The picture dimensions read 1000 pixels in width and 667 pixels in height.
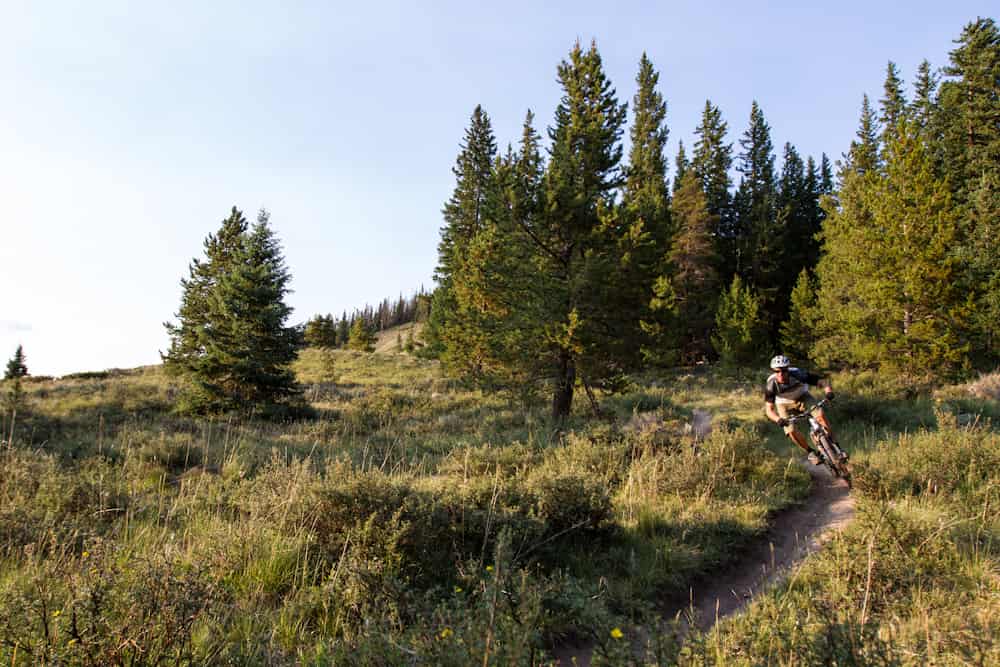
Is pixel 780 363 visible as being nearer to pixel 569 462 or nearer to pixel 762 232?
pixel 569 462

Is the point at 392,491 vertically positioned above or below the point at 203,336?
below

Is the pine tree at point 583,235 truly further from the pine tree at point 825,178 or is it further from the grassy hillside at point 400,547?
the pine tree at point 825,178

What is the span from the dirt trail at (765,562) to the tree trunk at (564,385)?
289 inches

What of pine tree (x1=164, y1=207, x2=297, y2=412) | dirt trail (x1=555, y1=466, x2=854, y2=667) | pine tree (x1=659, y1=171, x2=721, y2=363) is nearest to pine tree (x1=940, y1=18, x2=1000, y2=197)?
pine tree (x1=659, y1=171, x2=721, y2=363)

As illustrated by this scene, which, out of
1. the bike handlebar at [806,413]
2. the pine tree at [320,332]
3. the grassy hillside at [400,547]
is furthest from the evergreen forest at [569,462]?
the pine tree at [320,332]

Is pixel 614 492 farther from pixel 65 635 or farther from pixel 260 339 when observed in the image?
pixel 260 339

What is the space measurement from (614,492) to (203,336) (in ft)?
61.2

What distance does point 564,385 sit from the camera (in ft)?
47.6

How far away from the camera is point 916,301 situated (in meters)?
17.4

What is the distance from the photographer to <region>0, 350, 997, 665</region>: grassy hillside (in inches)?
103

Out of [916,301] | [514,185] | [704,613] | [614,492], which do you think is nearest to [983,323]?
[916,301]

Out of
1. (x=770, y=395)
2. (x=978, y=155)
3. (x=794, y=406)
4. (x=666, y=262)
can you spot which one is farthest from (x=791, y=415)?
(x=978, y=155)

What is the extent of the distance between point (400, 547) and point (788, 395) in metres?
7.80

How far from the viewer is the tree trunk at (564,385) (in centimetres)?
1446
